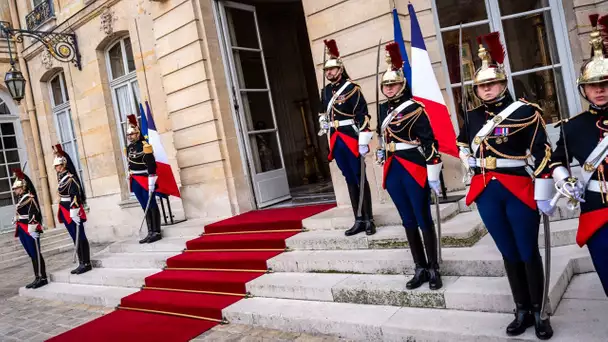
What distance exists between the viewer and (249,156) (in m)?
6.88

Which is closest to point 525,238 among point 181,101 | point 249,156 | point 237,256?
point 237,256

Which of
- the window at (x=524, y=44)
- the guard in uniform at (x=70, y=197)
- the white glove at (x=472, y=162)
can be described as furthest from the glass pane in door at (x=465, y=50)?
the guard in uniform at (x=70, y=197)

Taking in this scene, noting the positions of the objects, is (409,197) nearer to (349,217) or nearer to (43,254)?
(349,217)

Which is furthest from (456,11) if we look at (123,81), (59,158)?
(123,81)

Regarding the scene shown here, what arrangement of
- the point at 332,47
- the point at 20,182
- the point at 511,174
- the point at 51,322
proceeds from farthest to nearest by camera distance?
the point at 20,182
the point at 51,322
the point at 332,47
the point at 511,174

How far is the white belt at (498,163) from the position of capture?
251 cm

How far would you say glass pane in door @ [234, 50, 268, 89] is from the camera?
7.04 m

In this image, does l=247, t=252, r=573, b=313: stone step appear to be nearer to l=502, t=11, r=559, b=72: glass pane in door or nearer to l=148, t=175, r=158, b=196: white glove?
l=148, t=175, r=158, b=196: white glove

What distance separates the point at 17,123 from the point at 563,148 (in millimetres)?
12630

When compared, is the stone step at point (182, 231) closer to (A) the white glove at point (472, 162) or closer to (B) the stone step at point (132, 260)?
(B) the stone step at point (132, 260)

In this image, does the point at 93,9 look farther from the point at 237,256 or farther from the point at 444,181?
the point at 444,181

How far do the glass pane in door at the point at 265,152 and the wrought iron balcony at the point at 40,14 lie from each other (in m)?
6.10

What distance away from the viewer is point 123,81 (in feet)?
28.3

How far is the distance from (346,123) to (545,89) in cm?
258
